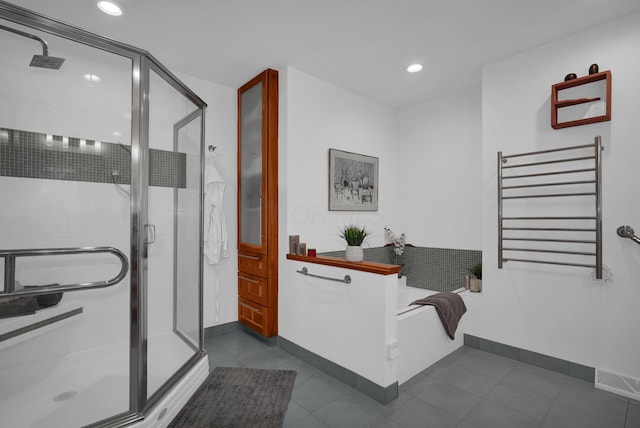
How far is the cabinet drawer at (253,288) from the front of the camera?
3.01m

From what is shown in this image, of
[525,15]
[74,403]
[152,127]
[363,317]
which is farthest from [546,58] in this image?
[74,403]

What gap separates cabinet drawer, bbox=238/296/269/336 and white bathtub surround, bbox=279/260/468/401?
163 millimetres

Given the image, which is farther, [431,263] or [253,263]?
[431,263]

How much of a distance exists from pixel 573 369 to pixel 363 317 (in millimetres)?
1725

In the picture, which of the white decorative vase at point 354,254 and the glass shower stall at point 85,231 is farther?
the white decorative vase at point 354,254

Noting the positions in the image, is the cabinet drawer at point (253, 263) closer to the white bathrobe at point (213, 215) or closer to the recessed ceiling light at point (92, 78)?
the white bathrobe at point (213, 215)

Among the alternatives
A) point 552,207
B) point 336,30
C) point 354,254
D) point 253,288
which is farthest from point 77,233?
point 552,207

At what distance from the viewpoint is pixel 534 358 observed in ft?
8.45

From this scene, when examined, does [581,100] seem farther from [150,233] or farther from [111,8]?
[111,8]

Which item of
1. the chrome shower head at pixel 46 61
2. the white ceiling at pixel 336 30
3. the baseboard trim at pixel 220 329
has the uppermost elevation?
the white ceiling at pixel 336 30

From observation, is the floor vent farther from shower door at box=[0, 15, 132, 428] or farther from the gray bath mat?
shower door at box=[0, 15, 132, 428]

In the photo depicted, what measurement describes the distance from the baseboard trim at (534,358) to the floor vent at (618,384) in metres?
0.06

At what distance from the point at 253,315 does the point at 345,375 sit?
3.99 ft

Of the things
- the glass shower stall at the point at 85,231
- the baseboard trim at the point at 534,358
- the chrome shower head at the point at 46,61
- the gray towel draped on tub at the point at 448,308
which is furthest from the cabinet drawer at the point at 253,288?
the chrome shower head at the point at 46,61
